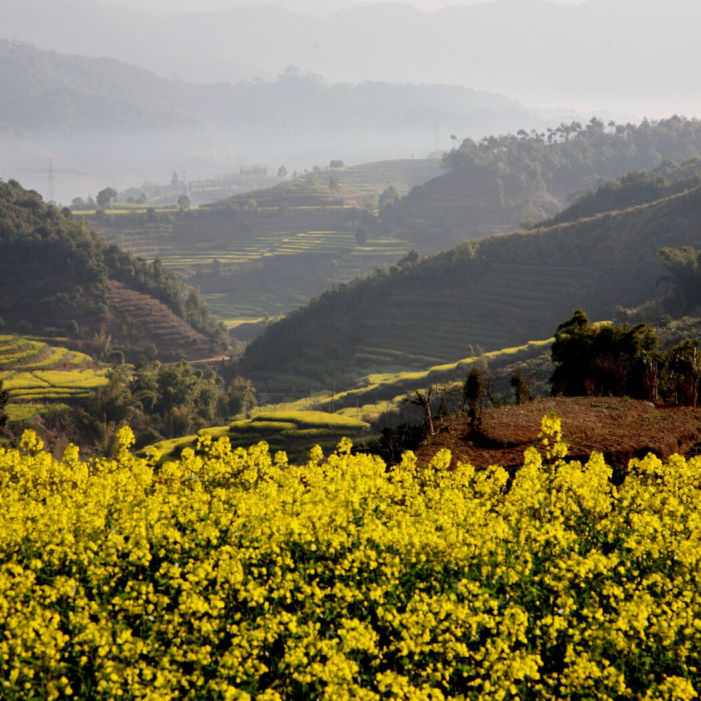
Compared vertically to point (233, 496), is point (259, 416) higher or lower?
lower

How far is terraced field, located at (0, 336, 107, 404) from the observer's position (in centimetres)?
7950

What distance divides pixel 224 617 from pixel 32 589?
3.92m

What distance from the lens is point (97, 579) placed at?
12.9m

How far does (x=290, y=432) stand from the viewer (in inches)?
2586

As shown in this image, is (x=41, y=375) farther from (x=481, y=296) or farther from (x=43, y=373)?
(x=481, y=296)

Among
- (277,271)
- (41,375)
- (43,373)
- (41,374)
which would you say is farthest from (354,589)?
(277,271)

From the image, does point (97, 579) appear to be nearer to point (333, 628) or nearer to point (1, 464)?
point (333, 628)

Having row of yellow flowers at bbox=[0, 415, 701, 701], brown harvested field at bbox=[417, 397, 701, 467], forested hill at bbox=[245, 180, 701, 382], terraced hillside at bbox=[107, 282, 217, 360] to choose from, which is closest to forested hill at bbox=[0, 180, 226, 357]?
terraced hillside at bbox=[107, 282, 217, 360]

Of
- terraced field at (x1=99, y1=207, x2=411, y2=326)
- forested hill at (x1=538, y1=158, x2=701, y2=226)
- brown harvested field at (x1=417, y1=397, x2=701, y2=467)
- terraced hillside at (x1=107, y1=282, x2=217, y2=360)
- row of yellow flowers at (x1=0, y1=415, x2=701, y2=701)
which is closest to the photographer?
row of yellow flowers at (x1=0, y1=415, x2=701, y2=701)

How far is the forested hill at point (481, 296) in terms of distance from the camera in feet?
336

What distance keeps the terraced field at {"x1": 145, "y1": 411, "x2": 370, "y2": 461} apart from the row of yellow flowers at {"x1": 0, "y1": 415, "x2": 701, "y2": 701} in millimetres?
46252

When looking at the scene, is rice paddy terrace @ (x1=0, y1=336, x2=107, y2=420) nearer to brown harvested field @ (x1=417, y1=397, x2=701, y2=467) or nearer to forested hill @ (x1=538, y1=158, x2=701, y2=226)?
brown harvested field @ (x1=417, y1=397, x2=701, y2=467)

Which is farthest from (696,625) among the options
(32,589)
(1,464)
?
(1,464)

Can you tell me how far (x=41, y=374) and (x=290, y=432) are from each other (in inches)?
1616
